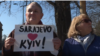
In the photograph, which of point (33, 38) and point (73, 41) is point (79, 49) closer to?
point (73, 41)

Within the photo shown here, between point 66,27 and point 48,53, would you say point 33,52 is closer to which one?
point 48,53

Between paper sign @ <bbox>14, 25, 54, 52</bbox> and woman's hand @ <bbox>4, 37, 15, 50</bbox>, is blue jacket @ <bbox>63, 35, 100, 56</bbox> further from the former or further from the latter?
woman's hand @ <bbox>4, 37, 15, 50</bbox>

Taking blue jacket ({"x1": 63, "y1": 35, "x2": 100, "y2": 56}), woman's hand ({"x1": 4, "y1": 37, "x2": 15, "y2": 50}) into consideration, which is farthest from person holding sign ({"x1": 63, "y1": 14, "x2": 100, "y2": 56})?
woman's hand ({"x1": 4, "y1": 37, "x2": 15, "y2": 50})

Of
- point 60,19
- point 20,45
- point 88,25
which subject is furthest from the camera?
point 60,19

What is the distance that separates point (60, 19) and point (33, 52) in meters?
2.72

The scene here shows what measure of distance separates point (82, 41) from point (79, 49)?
148 millimetres

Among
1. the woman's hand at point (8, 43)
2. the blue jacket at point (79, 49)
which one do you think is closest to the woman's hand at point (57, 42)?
the blue jacket at point (79, 49)

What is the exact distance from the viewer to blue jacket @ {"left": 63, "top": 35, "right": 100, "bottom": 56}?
1.90 m

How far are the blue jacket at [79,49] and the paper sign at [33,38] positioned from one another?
335 mm

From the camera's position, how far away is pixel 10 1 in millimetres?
5133

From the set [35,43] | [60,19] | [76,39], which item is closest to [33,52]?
[35,43]

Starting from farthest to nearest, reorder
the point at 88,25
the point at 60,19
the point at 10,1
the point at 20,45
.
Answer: the point at 10,1
the point at 60,19
the point at 88,25
the point at 20,45

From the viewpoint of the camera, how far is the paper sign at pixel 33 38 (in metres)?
1.80

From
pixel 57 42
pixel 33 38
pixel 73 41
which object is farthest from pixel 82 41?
pixel 33 38
